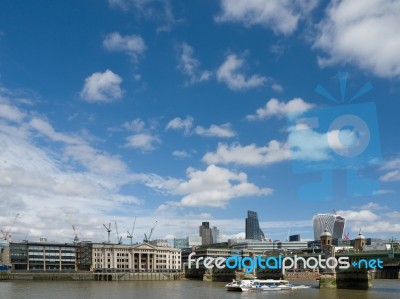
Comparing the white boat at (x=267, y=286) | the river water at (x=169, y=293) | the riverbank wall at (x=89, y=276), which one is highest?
the river water at (x=169, y=293)

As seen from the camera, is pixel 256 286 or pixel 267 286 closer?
pixel 256 286

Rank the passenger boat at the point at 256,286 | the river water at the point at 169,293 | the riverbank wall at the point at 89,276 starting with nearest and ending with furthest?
the river water at the point at 169,293, the passenger boat at the point at 256,286, the riverbank wall at the point at 89,276

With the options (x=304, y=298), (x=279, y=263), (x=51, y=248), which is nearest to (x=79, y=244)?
(x=51, y=248)

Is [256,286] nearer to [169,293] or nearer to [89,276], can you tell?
[169,293]

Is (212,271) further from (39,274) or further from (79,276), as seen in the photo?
(39,274)

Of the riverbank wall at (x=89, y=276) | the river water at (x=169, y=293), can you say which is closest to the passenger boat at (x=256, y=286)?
the river water at (x=169, y=293)

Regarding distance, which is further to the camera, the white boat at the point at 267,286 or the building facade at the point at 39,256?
the building facade at the point at 39,256

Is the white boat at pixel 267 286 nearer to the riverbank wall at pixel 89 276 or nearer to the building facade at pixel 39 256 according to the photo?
the riverbank wall at pixel 89 276

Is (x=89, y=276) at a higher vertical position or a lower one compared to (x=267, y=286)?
lower

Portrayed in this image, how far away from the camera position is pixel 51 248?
607ft

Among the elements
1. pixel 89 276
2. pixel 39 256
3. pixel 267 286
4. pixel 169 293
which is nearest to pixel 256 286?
pixel 267 286

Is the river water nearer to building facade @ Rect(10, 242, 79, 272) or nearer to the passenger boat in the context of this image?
the passenger boat

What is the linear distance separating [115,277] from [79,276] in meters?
11.9

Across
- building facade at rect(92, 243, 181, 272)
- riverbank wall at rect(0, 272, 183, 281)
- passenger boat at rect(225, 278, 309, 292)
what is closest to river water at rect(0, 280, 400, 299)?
passenger boat at rect(225, 278, 309, 292)
